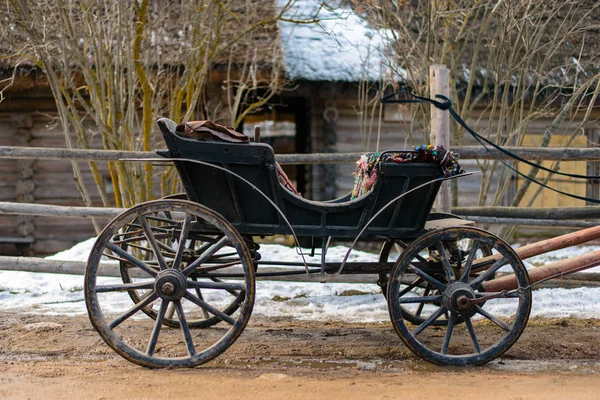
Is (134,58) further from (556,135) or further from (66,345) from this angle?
(556,135)

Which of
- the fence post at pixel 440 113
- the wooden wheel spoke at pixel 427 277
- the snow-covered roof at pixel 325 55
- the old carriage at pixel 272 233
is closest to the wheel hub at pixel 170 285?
the old carriage at pixel 272 233

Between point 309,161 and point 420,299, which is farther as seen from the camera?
point 309,161

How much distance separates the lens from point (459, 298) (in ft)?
12.0

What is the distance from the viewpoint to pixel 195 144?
3535 millimetres

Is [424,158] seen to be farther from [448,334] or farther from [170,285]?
[170,285]

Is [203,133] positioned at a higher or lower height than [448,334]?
higher

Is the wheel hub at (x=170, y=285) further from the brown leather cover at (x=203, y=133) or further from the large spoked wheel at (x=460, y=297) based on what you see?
the large spoked wheel at (x=460, y=297)

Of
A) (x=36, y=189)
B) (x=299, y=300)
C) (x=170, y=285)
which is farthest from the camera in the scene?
(x=36, y=189)

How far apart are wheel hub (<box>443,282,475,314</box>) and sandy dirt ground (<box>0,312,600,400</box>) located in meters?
0.35

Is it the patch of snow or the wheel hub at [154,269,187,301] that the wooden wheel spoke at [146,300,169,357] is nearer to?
the wheel hub at [154,269,187,301]

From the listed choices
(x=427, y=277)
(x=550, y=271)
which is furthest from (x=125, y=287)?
(x=550, y=271)

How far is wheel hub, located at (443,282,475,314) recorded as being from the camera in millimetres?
3652

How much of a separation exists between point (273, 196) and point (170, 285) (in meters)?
0.78

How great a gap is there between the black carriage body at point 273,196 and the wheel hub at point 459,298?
16.2 inches
